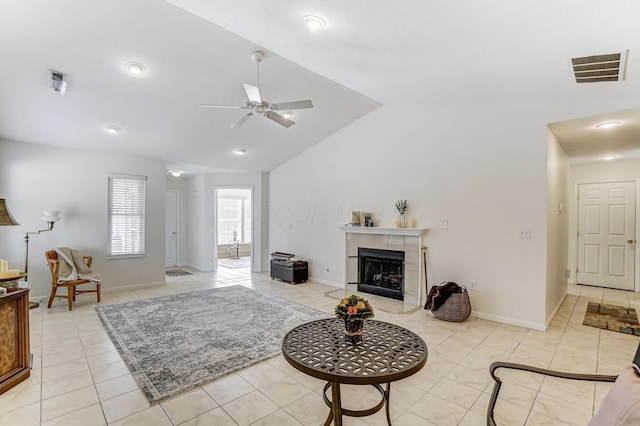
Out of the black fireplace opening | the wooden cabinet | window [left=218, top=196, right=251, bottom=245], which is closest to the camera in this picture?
the wooden cabinet

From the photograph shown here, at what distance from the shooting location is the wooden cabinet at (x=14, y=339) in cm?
254

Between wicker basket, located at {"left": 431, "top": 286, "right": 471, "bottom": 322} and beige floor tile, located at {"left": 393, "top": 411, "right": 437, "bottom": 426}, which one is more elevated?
wicker basket, located at {"left": 431, "top": 286, "right": 471, "bottom": 322}

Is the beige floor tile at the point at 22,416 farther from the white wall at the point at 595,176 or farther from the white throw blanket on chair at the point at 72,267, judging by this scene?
the white wall at the point at 595,176

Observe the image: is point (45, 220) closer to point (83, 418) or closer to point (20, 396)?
point (20, 396)

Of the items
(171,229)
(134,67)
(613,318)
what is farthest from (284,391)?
(171,229)

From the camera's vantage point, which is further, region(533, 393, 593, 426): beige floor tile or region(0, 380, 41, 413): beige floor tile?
region(0, 380, 41, 413): beige floor tile

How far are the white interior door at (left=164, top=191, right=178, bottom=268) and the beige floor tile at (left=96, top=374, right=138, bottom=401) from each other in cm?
636

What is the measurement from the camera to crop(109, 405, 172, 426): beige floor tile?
211 cm

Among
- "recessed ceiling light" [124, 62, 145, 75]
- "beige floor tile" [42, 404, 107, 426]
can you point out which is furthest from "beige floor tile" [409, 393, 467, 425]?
"recessed ceiling light" [124, 62, 145, 75]

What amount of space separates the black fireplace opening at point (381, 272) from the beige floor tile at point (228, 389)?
10.5 feet

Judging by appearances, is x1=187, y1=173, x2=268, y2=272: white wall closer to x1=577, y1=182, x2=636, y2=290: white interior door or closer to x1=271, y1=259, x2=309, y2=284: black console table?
x1=271, y1=259, x2=309, y2=284: black console table

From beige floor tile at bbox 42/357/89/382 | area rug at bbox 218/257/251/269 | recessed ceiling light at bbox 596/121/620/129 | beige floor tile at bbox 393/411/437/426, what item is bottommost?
area rug at bbox 218/257/251/269

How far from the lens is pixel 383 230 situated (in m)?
5.26

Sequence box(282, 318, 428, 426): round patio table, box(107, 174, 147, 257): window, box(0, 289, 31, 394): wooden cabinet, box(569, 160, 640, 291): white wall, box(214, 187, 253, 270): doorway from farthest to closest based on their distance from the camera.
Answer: box(214, 187, 253, 270): doorway, box(107, 174, 147, 257): window, box(569, 160, 640, 291): white wall, box(0, 289, 31, 394): wooden cabinet, box(282, 318, 428, 426): round patio table
